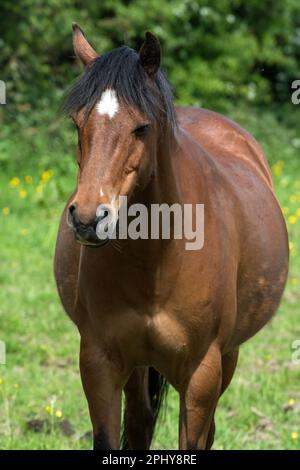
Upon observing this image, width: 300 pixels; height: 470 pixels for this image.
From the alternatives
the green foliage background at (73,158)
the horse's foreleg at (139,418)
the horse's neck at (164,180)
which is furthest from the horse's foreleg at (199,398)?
the green foliage background at (73,158)

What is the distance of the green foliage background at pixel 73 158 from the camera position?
5344 mm

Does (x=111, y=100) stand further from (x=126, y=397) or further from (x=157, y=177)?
(x=126, y=397)

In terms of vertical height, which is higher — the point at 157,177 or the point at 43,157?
the point at 43,157

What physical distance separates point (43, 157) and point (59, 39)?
174cm

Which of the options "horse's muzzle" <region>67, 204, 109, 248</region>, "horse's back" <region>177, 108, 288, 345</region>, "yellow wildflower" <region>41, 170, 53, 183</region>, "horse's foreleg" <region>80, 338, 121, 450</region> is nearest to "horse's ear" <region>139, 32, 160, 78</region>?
"horse's back" <region>177, 108, 288, 345</region>

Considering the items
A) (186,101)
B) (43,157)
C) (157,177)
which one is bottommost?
(157,177)

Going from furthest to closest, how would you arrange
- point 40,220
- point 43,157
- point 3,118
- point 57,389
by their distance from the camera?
point 3,118
point 43,157
point 40,220
point 57,389

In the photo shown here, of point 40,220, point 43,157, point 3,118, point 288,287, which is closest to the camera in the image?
point 288,287

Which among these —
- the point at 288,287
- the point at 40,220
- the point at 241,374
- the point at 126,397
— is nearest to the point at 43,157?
the point at 40,220

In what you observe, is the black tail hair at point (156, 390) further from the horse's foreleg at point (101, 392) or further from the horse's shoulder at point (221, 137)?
the horse's shoulder at point (221, 137)

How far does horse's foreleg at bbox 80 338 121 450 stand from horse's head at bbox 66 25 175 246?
26.4 inches
